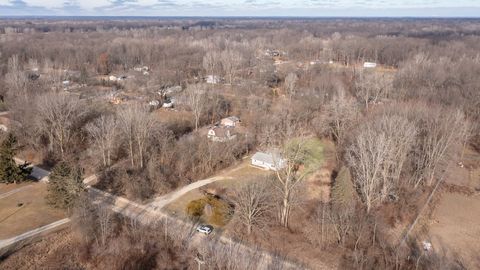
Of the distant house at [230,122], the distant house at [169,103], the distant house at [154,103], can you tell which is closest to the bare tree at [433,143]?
the distant house at [230,122]

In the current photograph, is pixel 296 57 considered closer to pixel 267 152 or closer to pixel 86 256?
pixel 267 152

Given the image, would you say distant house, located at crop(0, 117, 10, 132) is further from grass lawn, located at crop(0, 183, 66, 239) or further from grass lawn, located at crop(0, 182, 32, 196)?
grass lawn, located at crop(0, 183, 66, 239)

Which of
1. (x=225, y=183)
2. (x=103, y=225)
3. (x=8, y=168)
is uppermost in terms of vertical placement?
(x=8, y=168)

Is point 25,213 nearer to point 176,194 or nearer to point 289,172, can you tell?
point 176,194

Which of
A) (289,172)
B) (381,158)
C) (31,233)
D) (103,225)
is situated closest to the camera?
(103,225)

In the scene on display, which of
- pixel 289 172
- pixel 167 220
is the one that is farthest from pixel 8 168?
pixel 289 172

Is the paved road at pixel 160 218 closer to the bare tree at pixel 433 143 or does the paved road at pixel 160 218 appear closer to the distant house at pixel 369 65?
the bare tree at pixel 433 143

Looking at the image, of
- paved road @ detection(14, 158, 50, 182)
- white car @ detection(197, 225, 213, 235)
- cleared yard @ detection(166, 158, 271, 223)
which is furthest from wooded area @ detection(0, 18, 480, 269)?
cleared yard @ detection(166, 158, 271, 223)
